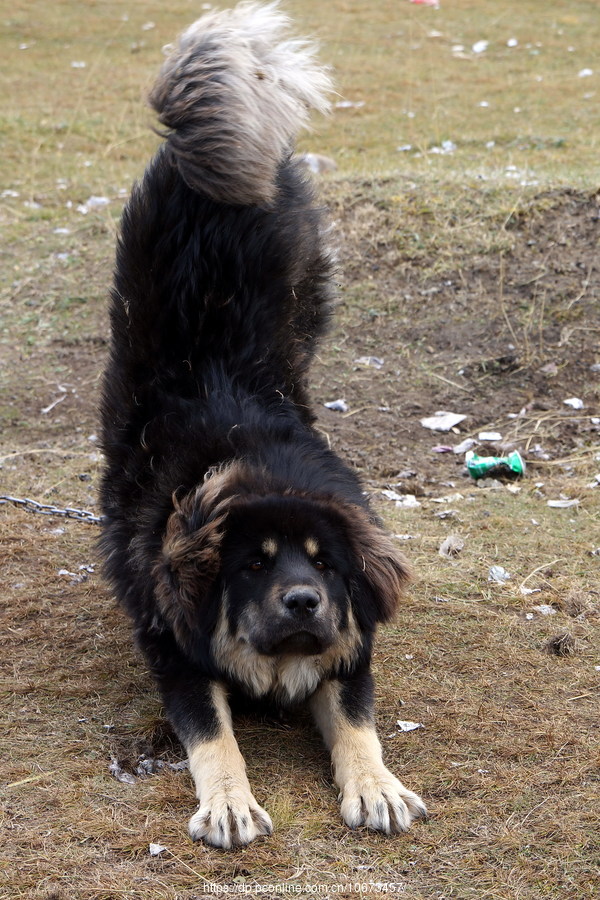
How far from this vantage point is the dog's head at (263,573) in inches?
143

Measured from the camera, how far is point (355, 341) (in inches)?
334

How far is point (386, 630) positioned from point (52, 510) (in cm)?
209

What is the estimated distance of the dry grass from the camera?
10.4 ft

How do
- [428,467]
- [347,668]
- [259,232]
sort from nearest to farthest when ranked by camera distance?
1. [347,668]
2. [259,232]
3. [428,467]

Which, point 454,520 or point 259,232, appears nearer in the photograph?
point 259,232

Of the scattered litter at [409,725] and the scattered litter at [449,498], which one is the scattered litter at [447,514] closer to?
the scattered litter at [449,498]

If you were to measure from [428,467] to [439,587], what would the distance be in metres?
1.86

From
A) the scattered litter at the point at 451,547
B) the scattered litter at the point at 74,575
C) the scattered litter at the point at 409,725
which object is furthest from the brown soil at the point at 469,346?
the scattered litter at the point at 409,725

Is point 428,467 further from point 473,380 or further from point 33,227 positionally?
point 33,227

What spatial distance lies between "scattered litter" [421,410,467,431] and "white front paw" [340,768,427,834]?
13.6ft

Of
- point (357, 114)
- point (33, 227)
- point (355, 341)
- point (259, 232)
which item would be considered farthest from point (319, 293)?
point (357, 114)

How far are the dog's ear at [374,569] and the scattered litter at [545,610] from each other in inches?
43.2

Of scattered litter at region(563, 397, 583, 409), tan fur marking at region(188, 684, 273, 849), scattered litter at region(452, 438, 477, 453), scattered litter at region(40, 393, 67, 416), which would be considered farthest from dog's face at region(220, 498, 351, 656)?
scattered litter at region(40, 393, 67, 416)

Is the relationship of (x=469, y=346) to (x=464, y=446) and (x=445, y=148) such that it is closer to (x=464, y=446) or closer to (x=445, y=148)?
(x=464, y=446)
